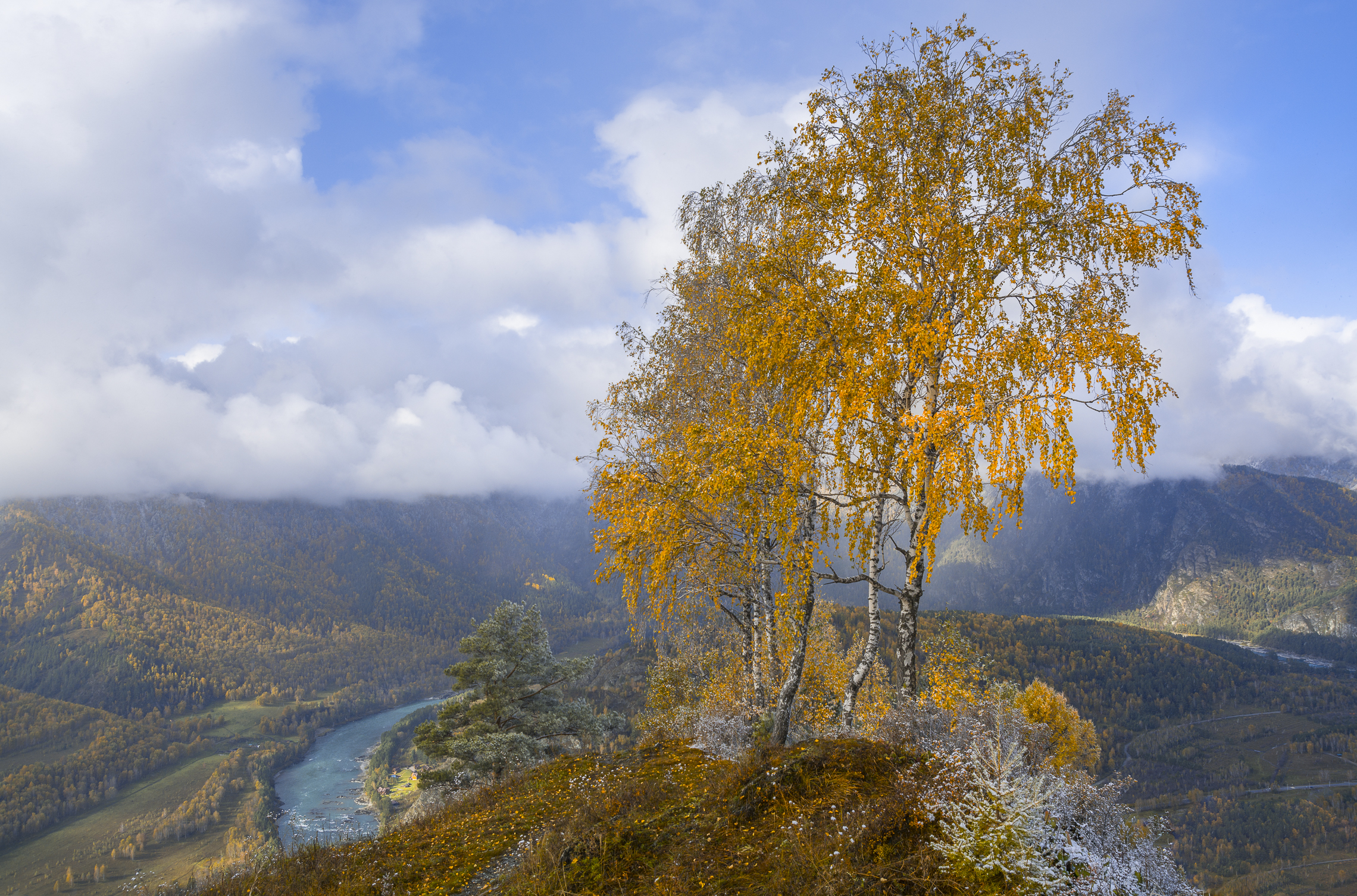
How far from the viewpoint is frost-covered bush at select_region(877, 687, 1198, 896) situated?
453cm

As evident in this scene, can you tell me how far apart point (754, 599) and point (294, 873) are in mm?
10384

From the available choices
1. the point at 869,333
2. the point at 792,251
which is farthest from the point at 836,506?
the point at 792,251

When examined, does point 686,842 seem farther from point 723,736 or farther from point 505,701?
point 505,701

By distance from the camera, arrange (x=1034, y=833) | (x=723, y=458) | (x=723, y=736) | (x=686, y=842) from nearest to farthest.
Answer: (x=1034, y=833) < (x=686, y=842) < (x=723, y=458) < (x=723, y=736)

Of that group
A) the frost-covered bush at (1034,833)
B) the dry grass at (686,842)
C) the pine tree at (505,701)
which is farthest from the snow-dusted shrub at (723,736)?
the pine tree at (505,701)

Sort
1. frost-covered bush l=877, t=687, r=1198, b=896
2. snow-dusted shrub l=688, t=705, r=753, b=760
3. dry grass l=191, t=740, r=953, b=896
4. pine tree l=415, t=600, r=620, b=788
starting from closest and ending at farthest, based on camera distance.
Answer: frost-covered bush l=877, t=687, r=1198, b=896
dry grass l=191, t=740, r=953, b=896
snow-dusted shrub l=688, t=705, r=753, b=760
pine tree l=415, t=600, r=620, b=788

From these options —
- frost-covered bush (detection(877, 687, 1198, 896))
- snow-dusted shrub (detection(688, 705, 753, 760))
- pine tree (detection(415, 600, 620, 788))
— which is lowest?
pine tree (detection(415, 600, 620, 788))

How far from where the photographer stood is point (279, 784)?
641 ft

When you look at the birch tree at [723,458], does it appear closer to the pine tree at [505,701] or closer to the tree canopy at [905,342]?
the tree canopy at [905,342]

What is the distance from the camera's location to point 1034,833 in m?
4.70

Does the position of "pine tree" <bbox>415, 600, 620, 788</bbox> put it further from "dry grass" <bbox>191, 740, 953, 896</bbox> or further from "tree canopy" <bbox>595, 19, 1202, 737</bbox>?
"tree canopy" <bbox>595, 19, 1202, 737</bbox>

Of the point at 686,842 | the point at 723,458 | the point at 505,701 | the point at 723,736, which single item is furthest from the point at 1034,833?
the point at 505,701

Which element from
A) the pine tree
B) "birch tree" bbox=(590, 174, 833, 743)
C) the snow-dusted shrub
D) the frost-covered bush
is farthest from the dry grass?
the pine tree

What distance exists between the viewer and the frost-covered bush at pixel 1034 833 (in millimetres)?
4527
